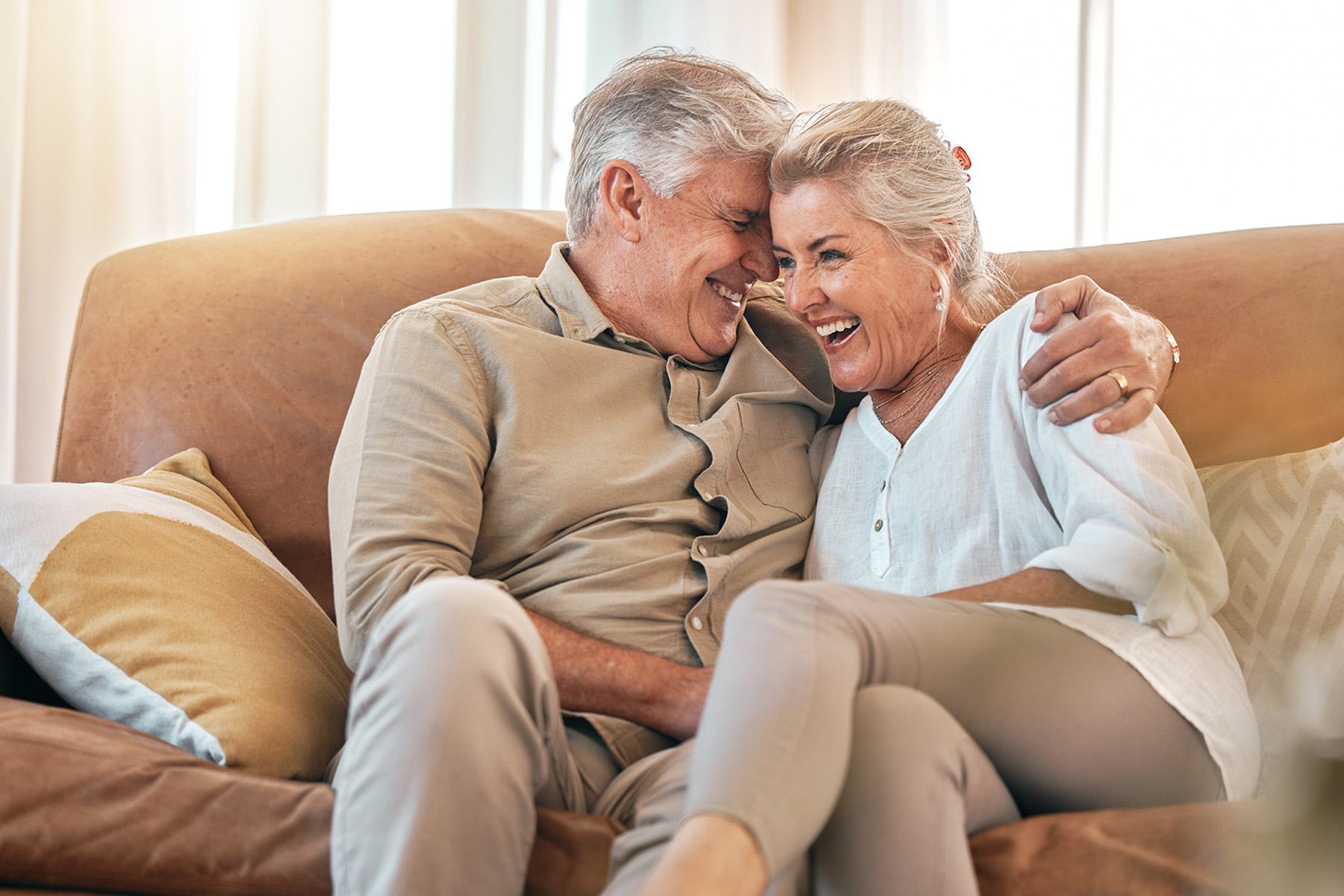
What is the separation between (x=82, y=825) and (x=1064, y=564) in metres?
0.78

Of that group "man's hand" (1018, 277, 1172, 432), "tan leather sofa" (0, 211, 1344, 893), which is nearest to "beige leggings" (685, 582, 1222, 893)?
"man's hand" (1018, 277, 1172, 432)

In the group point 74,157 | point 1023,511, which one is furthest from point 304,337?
point 1023,511

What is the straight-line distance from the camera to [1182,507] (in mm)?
599

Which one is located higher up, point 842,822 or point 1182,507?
point 1182,507

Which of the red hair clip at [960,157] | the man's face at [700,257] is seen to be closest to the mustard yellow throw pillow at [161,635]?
the man's face at [700,257]

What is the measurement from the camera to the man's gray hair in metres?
1.18

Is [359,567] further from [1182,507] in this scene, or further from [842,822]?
[1182,507]

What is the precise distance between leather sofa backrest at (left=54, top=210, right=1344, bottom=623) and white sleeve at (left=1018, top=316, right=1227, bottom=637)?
1.34ft

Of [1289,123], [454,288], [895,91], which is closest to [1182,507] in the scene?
[1289,123]

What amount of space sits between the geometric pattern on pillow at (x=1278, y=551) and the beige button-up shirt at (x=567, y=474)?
469mm

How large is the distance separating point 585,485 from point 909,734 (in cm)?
49

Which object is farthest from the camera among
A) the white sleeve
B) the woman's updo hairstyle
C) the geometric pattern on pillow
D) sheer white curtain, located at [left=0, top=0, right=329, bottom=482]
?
sheer white curtain, located at [left=0, top=0, right=329, bottom=482]

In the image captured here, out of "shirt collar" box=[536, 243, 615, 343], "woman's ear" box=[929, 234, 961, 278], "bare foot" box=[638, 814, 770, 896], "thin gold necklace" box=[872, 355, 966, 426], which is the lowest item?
"bare foot" box=[638, 814, 770, 896]

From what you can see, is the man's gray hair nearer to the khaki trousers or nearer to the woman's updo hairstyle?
the woman's updo hairstyle
